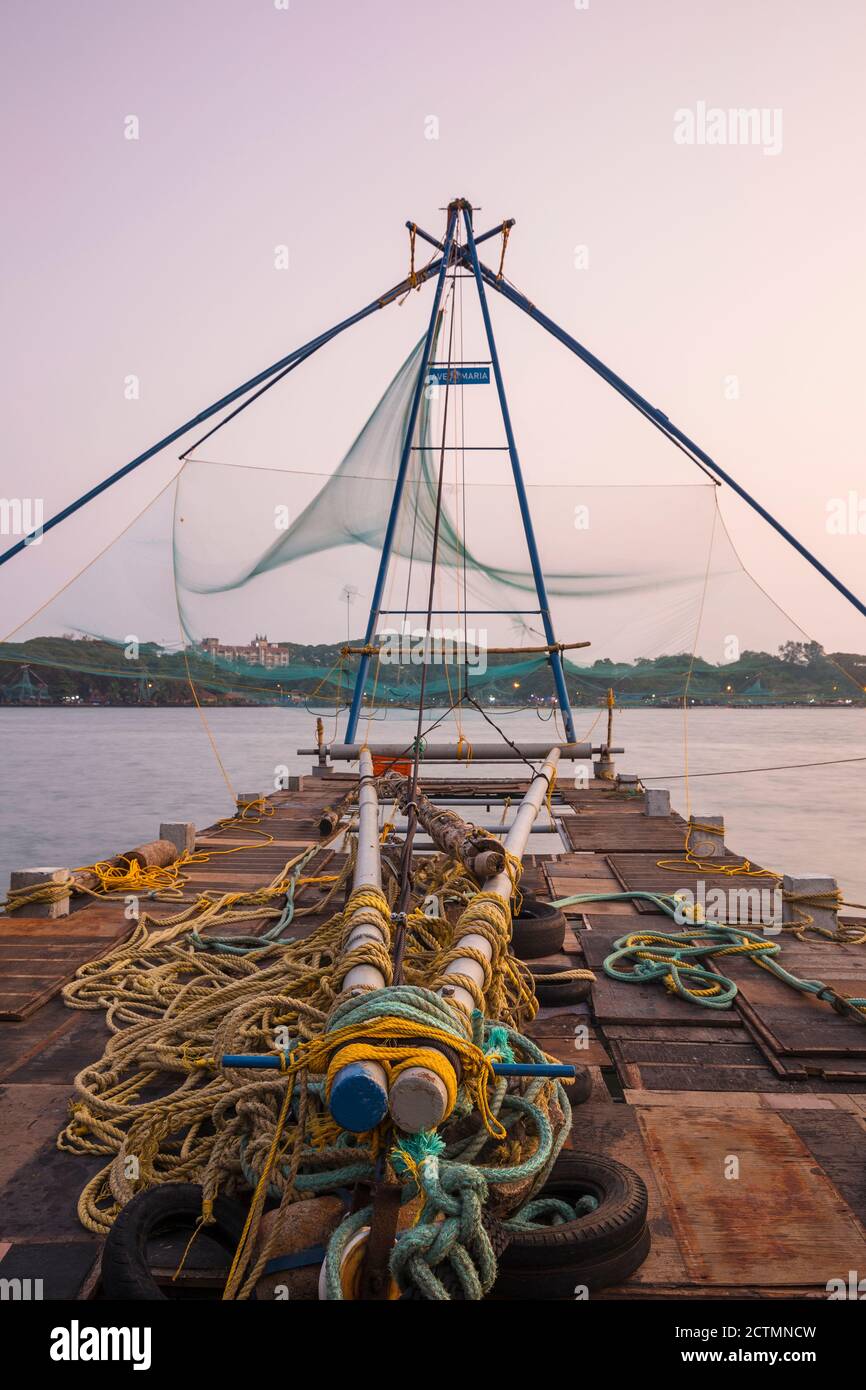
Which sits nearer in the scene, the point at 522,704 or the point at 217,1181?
the point at 217,1181

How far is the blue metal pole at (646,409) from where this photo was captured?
7.84m

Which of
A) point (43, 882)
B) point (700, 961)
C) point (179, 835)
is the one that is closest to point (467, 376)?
point (179, 835)

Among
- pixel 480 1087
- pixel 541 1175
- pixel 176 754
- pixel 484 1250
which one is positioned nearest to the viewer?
pixel 484 1250

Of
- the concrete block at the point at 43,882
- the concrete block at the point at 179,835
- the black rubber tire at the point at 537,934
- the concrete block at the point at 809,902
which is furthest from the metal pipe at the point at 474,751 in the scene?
the black rubber tire at the point at 537,934

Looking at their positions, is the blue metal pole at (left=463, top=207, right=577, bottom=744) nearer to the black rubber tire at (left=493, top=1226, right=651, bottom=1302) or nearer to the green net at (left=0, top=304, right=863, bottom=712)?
the green net at (left=0, top=304, right=863, bottom=712)

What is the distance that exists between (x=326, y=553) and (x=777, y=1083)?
10.6 metres

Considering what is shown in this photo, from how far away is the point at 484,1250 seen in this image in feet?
7.88

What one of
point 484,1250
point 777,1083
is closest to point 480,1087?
point 484,1250

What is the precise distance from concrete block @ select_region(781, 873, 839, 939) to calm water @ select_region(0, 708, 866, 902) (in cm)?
1118

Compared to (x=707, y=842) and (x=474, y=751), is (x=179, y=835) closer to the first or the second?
(x=474, y=751)

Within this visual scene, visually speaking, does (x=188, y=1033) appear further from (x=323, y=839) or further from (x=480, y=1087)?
(x=323, y=839)

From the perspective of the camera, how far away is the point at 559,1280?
8.55 ft

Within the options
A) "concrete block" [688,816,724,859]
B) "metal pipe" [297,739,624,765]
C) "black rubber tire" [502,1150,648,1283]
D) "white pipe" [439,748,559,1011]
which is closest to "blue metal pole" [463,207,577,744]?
"metal pipe" [297,739,624,765]

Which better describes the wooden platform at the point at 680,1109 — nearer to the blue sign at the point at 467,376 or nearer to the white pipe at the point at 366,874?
the white pipe at the point at 366,874
